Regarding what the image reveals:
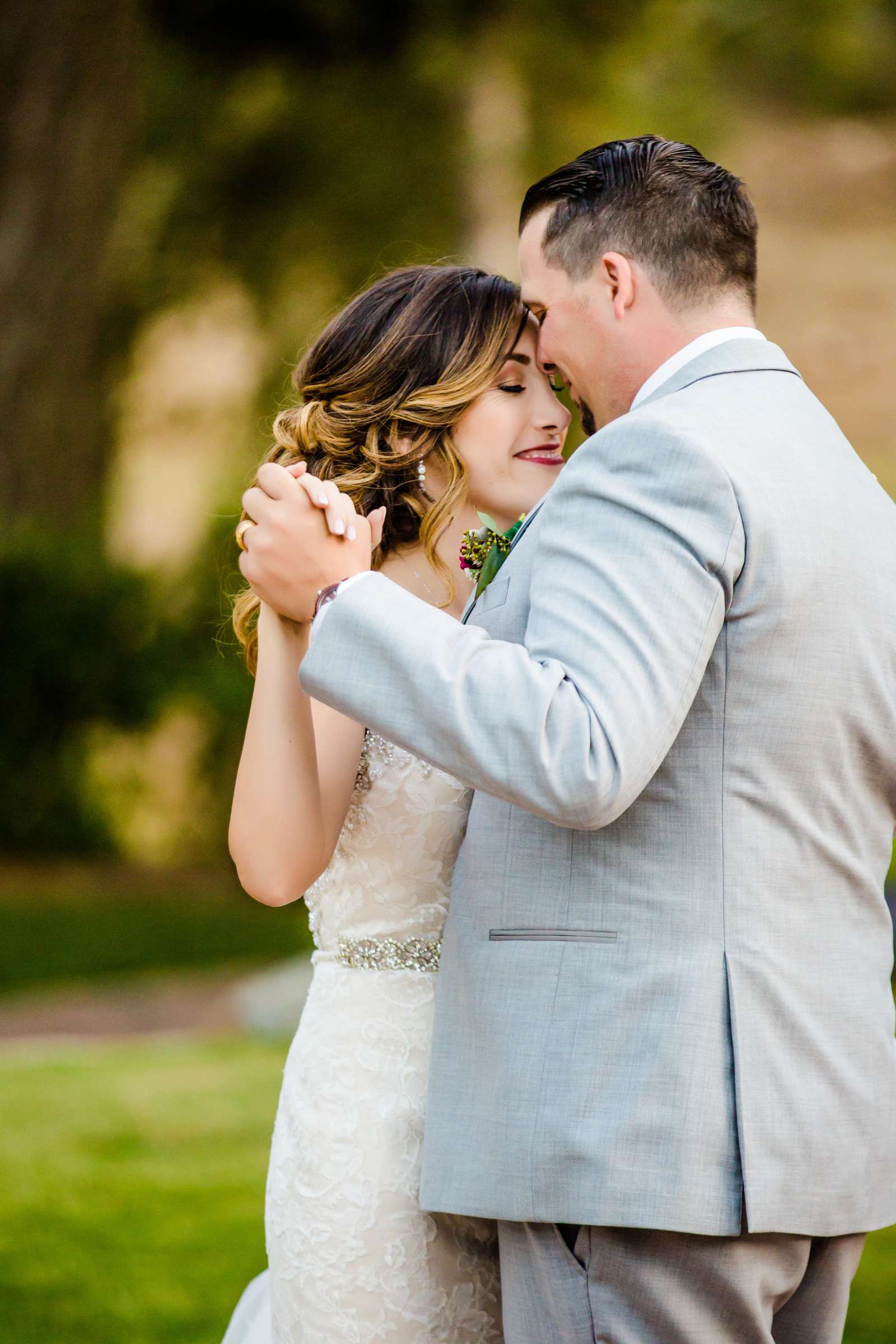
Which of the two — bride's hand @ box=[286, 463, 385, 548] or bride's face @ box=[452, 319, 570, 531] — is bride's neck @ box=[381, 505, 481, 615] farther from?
bride's hand @ box=[286, 463, 385, 548]

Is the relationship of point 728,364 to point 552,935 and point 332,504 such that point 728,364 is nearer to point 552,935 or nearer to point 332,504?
point 332,504

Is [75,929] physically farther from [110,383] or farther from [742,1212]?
[742,1212]

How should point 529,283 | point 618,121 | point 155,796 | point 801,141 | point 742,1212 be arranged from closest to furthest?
1. point 742,1212
2. point 529,283
3. point 155,796
4. point 618,121
5. point 801,141

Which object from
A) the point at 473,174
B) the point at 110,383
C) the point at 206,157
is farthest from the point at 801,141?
the point at 110,383

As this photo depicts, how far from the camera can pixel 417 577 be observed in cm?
259

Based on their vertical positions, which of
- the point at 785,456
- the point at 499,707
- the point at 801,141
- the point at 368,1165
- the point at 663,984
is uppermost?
the point at 801,141

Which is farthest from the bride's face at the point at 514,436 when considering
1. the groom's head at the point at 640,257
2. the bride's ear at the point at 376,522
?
the bride's ear at the point at 376,522

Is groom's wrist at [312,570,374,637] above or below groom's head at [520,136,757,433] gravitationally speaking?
below

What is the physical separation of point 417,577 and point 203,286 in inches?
490

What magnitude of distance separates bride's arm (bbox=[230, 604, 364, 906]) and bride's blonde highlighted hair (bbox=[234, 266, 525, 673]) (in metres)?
0.44

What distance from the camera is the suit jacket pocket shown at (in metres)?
1.80

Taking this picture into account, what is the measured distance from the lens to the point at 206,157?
13.7 metres

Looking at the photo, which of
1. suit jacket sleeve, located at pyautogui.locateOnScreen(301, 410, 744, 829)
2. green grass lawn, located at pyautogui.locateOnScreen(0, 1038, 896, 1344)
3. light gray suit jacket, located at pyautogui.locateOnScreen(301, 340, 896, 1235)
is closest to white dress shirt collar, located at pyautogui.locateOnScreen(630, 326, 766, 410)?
light gray suit jacket, located at pyautogui.locateOnScreen(301, 340, 896, 1235)

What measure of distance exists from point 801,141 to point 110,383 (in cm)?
878
